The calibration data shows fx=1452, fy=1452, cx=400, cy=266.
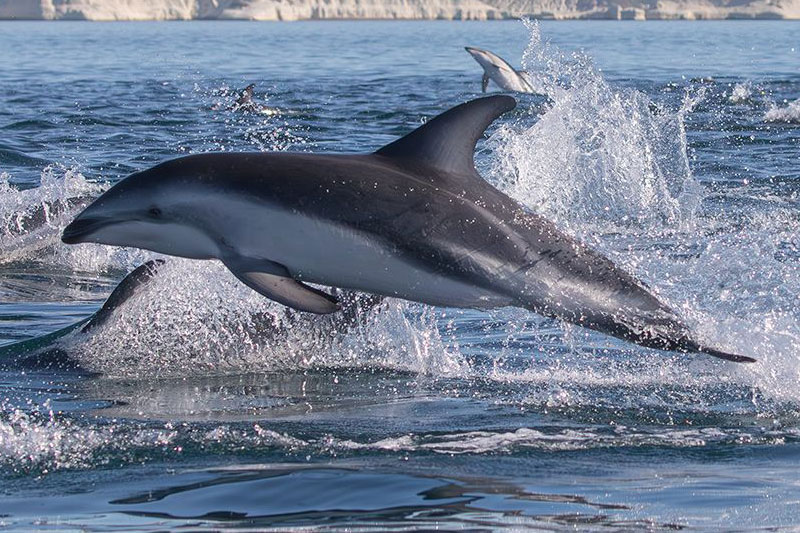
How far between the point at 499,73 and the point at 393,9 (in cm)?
13086

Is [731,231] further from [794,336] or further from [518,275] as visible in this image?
[518,275]

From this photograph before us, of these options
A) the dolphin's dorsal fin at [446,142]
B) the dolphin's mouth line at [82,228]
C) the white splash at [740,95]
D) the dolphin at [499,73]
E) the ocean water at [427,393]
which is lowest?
the ocean water at [427,393]

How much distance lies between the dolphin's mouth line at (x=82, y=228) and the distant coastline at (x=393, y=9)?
137080mm

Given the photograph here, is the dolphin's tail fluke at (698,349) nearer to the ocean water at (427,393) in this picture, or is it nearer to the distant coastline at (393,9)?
the ocean water at (427,393)

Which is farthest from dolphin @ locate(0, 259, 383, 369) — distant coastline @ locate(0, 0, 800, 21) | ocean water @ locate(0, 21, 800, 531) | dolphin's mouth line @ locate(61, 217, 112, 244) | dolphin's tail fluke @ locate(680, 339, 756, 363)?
distant coastline @ locate(0, 0, 800, 21)

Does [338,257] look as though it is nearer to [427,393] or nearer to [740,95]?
[427,393]

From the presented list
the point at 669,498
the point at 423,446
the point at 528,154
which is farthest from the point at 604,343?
the point at 528,154

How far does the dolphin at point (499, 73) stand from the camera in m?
29.9

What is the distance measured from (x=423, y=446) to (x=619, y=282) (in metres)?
1.25

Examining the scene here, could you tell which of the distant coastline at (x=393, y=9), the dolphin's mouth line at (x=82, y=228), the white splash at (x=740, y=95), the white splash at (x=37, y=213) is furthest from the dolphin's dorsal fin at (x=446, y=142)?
the distant coastline at (x=393, y=9)

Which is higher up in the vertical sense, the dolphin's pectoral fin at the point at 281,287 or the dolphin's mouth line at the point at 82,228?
the dolphin's mouth line at the point at 82,228

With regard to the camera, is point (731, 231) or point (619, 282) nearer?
point (619, 282)

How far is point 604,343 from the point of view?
9008 millimetres

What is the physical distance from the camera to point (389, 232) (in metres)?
6.58
